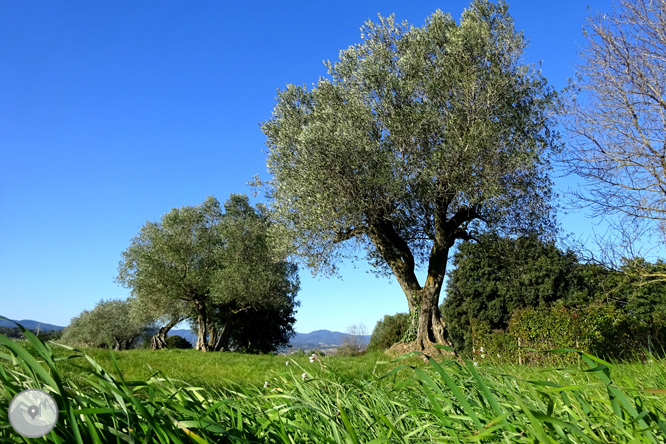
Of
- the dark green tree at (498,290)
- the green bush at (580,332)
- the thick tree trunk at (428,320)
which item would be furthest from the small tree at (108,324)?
the green bush at (580,332)

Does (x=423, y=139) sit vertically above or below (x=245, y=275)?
above

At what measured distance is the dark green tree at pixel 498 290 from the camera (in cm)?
2948

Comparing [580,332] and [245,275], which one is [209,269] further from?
[580,332]

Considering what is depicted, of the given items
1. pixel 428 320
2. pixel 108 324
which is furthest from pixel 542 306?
pixel 108 324

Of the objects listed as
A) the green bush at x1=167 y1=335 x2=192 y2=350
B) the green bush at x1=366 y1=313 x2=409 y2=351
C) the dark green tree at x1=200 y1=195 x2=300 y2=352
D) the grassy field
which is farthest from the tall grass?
the green bush at x1=167 y1=335 x2=192 y2=350

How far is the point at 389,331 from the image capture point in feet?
126

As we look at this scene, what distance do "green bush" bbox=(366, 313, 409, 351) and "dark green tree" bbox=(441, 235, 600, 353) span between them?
432 cm

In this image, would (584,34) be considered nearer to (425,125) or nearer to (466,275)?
(425,125)

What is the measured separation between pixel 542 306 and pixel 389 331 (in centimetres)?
2067

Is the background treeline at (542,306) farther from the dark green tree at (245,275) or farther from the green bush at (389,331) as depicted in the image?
the dark green tree at (245,275)

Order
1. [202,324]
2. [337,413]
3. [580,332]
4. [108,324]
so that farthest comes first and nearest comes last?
[108,324] < [202,324] < [580,332] < [337,413]

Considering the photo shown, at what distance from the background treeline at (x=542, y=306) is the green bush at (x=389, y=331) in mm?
103

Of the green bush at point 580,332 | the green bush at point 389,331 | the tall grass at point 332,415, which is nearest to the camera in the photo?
the tall grass at point 332,415

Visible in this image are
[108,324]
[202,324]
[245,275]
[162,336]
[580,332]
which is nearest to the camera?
[580,332]
